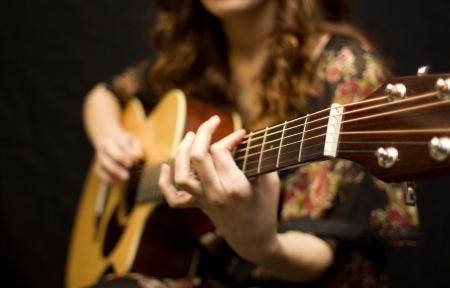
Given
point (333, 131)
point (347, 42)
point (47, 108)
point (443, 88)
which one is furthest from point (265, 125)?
point (47, 108)

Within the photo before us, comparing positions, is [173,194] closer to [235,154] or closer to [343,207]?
[235,154]

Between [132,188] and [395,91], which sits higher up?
[395,91]

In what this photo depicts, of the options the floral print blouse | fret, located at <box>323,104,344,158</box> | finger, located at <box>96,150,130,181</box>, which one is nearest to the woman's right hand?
finger, located at <box>96,150,130,181</box>

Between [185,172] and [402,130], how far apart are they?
0.32 meters

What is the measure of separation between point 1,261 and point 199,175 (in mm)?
1146

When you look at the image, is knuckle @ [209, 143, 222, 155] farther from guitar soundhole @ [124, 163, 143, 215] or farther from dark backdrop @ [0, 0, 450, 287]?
dark backdrop @ [0, 0, 450, 287]

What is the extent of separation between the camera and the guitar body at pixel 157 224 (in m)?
0.88

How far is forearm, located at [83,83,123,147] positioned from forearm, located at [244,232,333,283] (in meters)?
0.58

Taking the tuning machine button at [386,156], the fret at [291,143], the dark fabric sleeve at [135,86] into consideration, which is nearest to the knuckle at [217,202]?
the fret at [291,143]

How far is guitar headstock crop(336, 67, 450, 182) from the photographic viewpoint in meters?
0.43

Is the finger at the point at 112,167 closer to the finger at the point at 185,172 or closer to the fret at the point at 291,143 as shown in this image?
the finger at the point at 185,172

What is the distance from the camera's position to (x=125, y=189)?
1.04 metres

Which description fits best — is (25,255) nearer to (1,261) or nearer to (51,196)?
(1,261)

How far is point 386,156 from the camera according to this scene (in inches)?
18.7
